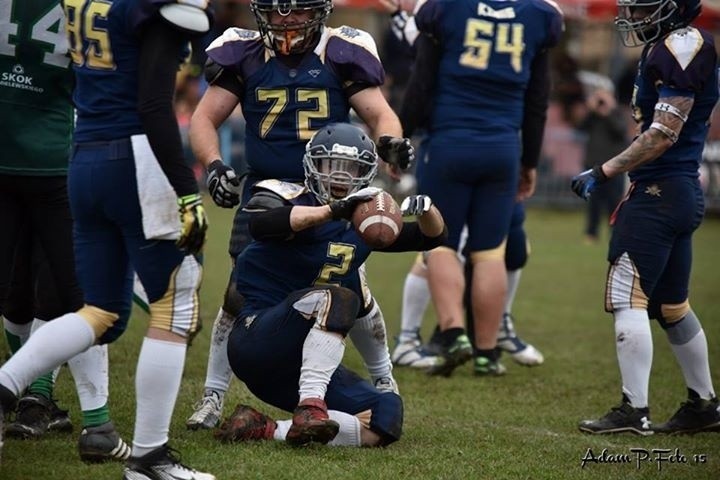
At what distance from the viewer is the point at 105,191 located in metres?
4.32

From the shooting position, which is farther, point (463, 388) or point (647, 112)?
point (463, 388)

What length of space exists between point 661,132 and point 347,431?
195 cm

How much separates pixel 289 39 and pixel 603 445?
7.32ft

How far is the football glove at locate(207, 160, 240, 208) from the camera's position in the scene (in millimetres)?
5000

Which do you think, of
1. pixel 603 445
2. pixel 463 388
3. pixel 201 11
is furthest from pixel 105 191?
pixel 463 388

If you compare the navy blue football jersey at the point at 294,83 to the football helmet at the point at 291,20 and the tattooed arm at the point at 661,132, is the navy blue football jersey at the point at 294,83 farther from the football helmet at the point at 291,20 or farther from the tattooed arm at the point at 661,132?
the tattooed arm at the point at 661,132

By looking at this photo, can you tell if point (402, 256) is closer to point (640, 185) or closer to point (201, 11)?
point (640, 185)

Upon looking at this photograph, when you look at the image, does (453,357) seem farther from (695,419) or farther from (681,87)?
(681,87)

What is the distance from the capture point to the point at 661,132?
5.55 m

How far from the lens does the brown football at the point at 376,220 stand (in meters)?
4.66

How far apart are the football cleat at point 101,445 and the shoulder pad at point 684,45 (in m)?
2.91

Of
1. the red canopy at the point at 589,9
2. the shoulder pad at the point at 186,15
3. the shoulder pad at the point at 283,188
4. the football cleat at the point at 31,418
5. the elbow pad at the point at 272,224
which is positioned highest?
the shoulder pad at the point at 186,15

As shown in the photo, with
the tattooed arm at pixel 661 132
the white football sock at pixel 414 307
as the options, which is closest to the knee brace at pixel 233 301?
the tattooed arm at pixel 661 132

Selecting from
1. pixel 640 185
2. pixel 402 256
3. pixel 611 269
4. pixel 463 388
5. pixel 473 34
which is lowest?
pixel 402 256
